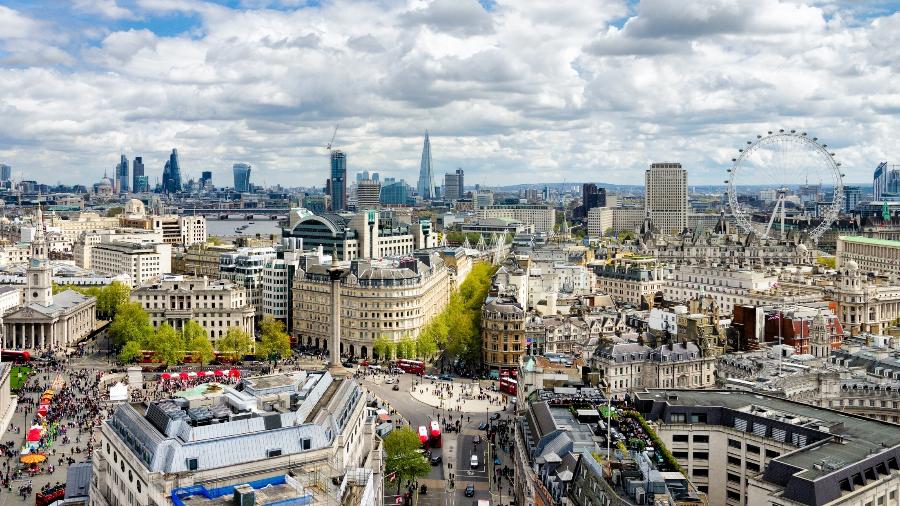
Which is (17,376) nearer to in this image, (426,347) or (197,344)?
(197,344)

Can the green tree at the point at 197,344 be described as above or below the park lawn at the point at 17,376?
above

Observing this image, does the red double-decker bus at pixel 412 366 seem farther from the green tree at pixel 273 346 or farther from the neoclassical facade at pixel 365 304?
the green tree at pixel 273 346

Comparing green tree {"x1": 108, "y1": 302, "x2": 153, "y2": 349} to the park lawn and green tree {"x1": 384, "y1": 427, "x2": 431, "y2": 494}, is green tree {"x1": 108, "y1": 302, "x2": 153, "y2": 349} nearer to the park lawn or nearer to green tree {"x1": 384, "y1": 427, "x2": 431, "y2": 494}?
the park lawn

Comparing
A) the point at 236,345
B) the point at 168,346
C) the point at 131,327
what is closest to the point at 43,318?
the point at 131,327

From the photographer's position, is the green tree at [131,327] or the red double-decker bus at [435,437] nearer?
the red double-decker bus at [435,437]

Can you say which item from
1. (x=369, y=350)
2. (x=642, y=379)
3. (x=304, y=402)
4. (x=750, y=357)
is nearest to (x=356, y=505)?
(x=304, y=402)

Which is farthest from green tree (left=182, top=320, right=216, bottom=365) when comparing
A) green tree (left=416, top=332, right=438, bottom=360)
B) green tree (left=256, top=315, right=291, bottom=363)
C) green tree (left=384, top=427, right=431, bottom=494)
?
green tree (left=384, top=427, right=431, bottom=494)

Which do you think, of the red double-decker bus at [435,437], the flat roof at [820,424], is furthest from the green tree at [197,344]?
the flat roof at [820,424]
